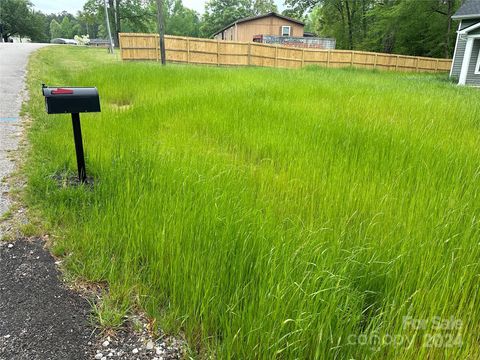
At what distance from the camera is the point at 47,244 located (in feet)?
6.70

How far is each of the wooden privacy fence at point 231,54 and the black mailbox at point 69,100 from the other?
62.5 feet

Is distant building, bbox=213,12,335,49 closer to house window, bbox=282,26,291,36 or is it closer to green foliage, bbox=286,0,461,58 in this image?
house window, bbox=282,26,291,36

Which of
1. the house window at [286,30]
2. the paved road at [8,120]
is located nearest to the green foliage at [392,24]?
the house window at [286,30]

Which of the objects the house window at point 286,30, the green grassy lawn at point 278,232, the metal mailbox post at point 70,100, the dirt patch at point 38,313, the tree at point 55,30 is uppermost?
the tree at point 55,30

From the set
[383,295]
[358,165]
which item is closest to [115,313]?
[383,295]

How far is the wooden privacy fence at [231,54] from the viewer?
19.8 m

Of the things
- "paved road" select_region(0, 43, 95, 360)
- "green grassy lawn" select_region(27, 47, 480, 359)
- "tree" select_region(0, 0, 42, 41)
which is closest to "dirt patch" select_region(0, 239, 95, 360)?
"paved road" select_region(0, 43, 95, 360)

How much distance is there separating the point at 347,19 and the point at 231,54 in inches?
1362

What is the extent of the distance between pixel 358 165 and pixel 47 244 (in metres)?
2.70

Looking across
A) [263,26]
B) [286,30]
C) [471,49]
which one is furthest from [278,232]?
[286,30]

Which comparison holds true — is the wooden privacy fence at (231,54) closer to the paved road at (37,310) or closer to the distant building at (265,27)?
the distant building at (265,27)

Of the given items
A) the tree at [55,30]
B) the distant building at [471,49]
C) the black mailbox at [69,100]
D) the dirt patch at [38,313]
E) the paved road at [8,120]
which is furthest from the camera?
the tree at [55,30]

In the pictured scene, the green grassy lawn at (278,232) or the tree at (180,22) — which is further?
the tree at (180,22)

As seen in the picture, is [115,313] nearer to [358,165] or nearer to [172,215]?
[172,215]
